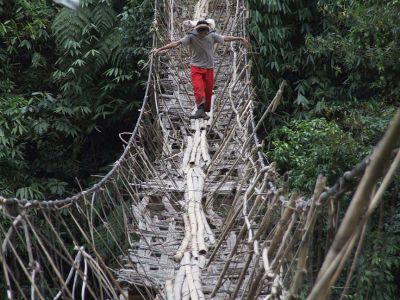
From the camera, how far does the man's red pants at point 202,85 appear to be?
4.36 m

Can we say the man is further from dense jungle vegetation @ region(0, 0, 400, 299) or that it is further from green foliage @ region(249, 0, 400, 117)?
green foliage @ region(249, 0, 400, 117)

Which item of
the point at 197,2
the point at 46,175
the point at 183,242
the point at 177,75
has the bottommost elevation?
the point at 46,175

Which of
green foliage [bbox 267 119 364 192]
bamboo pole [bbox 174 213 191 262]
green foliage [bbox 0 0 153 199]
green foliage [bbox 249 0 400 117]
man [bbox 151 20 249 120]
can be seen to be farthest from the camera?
Answer: green foliage [bbox 0 0 153 199]

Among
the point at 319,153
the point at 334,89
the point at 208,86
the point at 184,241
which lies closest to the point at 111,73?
the point at 208,86

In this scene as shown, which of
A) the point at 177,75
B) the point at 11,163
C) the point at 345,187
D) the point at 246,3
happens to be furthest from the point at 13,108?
the point at 345,187

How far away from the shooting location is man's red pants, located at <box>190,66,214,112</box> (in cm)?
436

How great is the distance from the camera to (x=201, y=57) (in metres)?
4.38

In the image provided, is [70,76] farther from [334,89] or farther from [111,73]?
[334,89]

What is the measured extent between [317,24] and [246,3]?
717 mm

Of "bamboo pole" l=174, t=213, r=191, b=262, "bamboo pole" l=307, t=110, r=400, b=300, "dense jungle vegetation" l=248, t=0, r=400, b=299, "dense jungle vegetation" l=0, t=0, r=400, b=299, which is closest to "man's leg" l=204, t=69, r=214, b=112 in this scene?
"dense jungle vegetation" l=248, t=0, r=400, b=299

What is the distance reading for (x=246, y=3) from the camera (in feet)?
19.9

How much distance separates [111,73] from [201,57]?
68.0 inches

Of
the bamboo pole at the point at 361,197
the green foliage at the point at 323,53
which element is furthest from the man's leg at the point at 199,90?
the bamboo pole at the point at 361,197

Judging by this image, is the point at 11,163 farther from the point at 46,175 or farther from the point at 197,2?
the point at 197,2
